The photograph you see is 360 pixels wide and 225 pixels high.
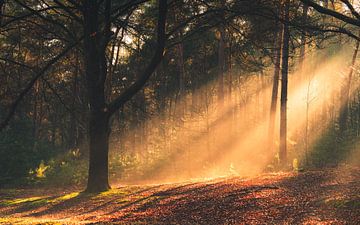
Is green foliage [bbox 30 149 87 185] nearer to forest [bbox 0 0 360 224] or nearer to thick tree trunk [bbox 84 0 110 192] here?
forest [bbox 0 0 360 224]

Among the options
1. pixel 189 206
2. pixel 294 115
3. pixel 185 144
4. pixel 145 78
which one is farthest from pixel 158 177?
pixel 294 115

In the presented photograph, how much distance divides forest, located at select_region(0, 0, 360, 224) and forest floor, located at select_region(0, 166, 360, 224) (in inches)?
1.9

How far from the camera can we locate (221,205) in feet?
29.8

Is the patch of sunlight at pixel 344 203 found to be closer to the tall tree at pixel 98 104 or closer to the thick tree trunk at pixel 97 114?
the tall tree at pixel 98 104

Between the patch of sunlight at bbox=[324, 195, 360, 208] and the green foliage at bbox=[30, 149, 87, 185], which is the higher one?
the patch of sunlight at bbox=[324, 195, 360, 208]

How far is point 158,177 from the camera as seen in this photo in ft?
80.4

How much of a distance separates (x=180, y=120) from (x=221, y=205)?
21.0 meters

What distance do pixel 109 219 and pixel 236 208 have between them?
2890mm

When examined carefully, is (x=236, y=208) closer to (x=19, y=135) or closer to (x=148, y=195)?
(x=148, y=195)

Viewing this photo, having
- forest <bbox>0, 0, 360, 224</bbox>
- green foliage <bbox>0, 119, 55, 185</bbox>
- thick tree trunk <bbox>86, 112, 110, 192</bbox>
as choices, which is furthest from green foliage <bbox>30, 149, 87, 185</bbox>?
thick tree trunk <bbox>86, 112, 110, 192</bbox>

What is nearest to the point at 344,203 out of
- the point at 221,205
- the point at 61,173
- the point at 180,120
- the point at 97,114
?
the point at 221,205

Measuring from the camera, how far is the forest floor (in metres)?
7.67

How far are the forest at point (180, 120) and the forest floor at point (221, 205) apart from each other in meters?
0.05

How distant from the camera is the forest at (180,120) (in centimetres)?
952
